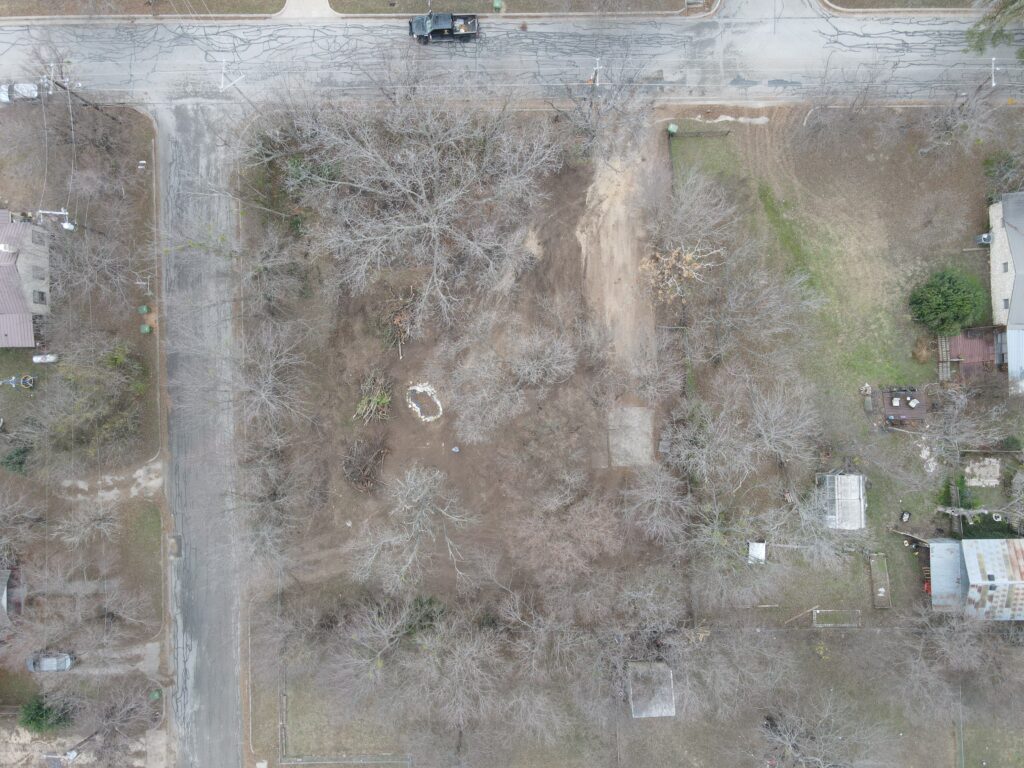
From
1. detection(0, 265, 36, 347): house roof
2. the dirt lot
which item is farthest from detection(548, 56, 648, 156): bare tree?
detection(0, 265, 36, 347): house roof

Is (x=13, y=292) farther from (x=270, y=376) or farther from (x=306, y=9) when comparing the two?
(x=306, y=9)

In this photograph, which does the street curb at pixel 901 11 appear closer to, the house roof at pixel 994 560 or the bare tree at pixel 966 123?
the bare tree at pixel 966 123

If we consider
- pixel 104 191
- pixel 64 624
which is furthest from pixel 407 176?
pixel 64 624

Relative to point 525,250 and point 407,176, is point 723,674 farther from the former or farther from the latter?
point 407,176

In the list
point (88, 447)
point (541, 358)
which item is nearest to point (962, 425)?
point (541, 358)

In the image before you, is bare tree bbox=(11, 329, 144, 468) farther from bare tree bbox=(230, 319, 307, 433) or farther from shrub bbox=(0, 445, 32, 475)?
bare tree bbox=(230, 319, 307, 433)

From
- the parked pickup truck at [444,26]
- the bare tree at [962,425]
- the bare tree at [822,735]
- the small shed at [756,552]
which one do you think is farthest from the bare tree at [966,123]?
the bare tree at [822,735]
